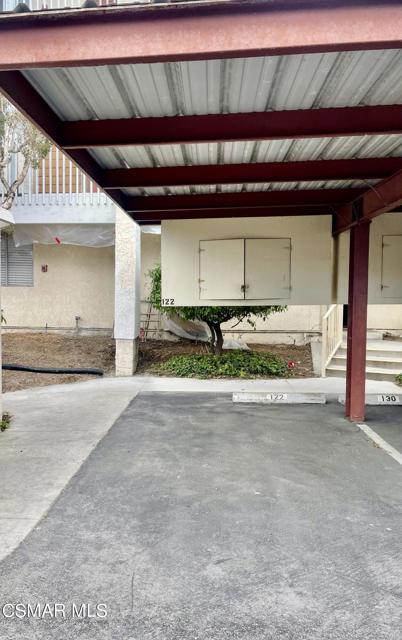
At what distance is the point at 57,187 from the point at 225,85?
7878 millimetres

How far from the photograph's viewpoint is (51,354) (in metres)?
9.38

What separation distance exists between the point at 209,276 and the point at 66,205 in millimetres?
5068

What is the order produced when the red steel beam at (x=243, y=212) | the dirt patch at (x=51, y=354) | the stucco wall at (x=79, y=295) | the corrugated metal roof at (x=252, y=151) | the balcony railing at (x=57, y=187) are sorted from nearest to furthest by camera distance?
the corrugated metal roof at (x=252, y=151), the red steel beam at (x=243, y=212), the dirt patch at (x=51, y=354), the balcony railing at (x=57, y=187), the stucco wall at (x=79, y=295)

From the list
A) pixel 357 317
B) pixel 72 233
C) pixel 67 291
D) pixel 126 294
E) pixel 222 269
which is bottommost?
pixel 357 317

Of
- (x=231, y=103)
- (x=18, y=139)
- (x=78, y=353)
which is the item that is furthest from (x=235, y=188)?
(x=78, y=353)

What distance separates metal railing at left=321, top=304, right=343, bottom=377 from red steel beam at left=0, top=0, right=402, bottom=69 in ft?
22.4

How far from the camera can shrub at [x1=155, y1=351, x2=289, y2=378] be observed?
28.2 ft

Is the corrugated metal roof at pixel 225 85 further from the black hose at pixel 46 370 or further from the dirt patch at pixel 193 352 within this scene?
the dirt patch at pixel 193 352

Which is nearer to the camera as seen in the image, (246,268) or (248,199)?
(248,199)

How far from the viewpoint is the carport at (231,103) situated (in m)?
2.01

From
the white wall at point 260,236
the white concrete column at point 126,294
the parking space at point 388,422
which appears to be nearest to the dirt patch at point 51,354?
the white concrete column at point 126,294

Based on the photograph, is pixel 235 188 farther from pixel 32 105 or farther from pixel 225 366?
pixel 225 366

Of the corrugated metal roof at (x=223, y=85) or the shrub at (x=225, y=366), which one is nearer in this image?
the corrugated metal roof at (x=223, y=85)

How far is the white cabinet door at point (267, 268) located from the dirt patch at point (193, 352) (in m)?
2.96
